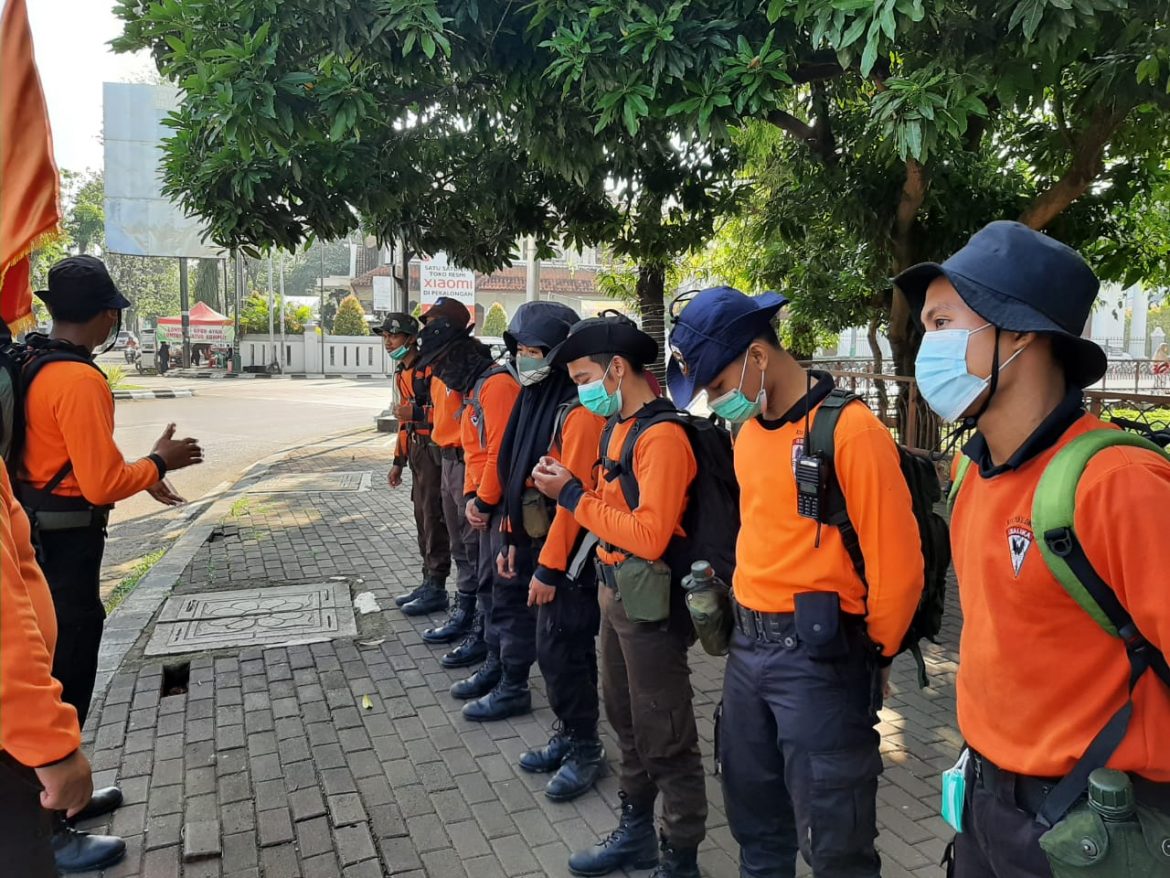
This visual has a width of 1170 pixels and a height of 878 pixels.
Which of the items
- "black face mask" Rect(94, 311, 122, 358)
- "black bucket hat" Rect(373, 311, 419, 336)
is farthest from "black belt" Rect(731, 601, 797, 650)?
"black bucket hat" Rect(373, 311, 419, 336)

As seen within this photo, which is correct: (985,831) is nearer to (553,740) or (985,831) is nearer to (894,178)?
A: (553,740)

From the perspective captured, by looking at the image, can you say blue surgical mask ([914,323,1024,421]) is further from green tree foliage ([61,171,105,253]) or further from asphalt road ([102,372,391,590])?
green tree foliage ([61,171,105,253])

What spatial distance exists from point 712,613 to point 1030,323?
1187 millimetres

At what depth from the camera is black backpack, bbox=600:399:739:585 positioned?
279 cm

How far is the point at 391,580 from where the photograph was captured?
6816mm

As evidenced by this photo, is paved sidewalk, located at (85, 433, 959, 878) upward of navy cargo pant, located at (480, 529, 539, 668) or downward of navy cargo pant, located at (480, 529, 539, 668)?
downward

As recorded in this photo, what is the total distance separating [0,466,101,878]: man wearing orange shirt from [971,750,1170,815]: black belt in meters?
1.91

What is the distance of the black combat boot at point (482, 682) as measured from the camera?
178 inches

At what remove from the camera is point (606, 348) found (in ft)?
9.96

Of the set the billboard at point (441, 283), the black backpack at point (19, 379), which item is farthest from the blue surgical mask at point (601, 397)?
the billboard at point (441, 283)

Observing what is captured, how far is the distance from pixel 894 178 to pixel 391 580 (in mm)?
5143

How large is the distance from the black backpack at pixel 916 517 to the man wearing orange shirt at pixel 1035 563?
0.41 m

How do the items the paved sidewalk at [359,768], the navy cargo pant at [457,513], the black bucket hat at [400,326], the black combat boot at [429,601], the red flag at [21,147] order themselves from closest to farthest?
1. the red flag at [21,147]
2. the paved sidewalk at [359,768]
3. the navy cargo pant at [457,513]
4. the black combat boot at [429,601]
5. the black bucket hat at [400,326]

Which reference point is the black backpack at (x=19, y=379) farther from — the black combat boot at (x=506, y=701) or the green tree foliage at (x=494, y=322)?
the green tree foliage at (x=494, y=322)
